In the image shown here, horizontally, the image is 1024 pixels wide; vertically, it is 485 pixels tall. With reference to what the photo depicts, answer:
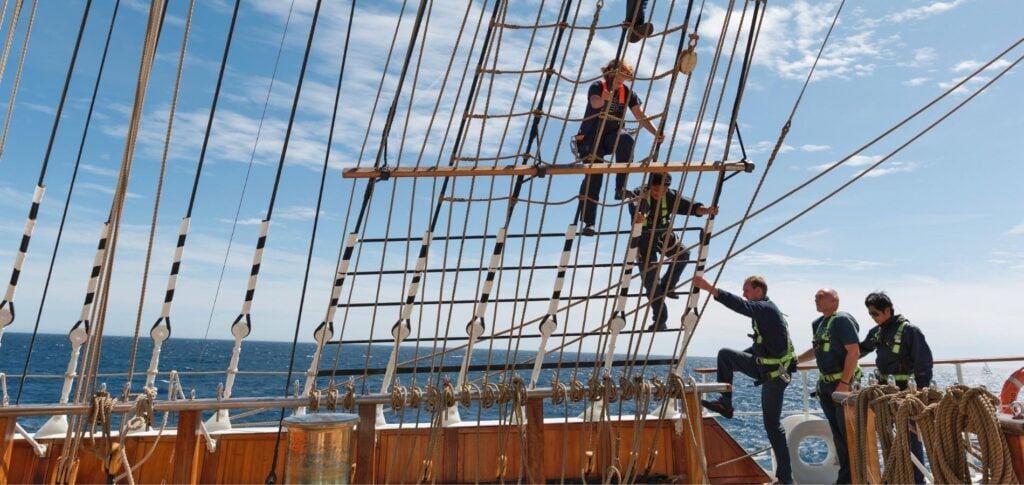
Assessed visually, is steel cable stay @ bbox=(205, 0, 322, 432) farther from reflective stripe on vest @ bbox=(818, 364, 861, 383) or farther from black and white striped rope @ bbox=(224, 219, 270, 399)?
reflective stripe on vest @ bbox=(818, 364, 861, 383)

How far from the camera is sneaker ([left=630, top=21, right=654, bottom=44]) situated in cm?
416

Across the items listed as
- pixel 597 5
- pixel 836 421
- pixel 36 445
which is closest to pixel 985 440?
pixel 836 421

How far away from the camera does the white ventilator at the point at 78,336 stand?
3.79 m

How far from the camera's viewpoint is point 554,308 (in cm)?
457

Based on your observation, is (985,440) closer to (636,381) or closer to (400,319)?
(636,381)

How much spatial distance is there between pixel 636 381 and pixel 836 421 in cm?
204

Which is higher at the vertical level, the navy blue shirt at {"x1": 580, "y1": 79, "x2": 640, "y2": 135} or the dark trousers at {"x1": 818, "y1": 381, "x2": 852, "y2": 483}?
the navy blue shirt at {"x1": 580, "y1": 79, "x2": 640, "y2": 135}

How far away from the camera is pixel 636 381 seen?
3.06 meters

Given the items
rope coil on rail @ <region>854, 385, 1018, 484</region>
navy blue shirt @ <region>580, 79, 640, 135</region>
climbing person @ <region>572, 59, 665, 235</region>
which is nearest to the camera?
rope coil on rail @ <region>854, 385, 1018, 484</region>

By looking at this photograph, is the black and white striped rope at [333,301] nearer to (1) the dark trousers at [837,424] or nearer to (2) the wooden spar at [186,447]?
(2) the wooden spar at [186,447]

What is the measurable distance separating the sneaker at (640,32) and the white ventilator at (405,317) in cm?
189

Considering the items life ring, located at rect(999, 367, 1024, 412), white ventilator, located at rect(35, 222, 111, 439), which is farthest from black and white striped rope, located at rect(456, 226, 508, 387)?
life ring, located at rect(999, 367, 1024, 412)

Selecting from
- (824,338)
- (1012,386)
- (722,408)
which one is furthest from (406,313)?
(1012,386)

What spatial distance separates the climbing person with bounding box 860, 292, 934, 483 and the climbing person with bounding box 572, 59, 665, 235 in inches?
75.5
